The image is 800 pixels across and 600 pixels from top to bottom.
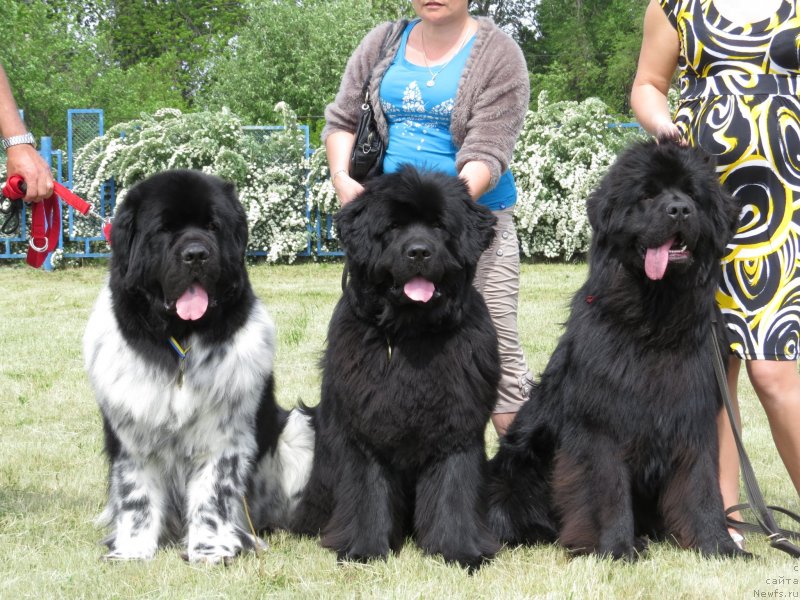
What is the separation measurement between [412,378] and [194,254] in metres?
0.91

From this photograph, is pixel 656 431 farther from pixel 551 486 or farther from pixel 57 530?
pixel 57 530

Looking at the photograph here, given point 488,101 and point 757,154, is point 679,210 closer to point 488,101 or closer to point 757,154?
point 757,154

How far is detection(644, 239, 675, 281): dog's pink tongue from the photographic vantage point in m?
2.91

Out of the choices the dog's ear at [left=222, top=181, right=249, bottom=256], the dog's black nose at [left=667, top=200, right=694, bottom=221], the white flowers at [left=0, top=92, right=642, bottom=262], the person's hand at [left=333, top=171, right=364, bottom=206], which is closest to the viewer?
the dog's black nose at [left=667, top=200, right=694, bottom=221]

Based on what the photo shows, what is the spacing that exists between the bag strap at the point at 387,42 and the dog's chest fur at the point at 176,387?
121cm

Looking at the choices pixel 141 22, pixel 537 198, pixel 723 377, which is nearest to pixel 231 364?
pixel 723 377

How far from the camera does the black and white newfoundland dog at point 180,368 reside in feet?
10.2

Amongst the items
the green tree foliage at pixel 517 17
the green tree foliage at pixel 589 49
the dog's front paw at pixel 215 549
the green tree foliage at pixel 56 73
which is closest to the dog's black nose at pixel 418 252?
the dog's front paw at pixel 215 549

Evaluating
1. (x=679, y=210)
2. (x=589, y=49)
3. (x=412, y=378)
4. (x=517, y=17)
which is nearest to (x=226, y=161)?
(x=412, y=378)

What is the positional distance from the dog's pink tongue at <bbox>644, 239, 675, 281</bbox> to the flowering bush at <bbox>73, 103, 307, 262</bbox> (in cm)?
1063

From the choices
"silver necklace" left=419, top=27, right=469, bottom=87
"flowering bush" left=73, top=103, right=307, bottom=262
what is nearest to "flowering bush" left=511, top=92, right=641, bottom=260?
"flowering bush" left=73, top=103, right=307, bottom=262

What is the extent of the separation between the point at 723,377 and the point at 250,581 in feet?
6.05

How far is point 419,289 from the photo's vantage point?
3.06 meters

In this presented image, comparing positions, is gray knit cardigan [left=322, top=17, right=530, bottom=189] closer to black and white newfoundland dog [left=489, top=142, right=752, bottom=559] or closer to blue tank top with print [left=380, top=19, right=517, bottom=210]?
blue tank top with print [left=380, top=19, right=517, bottom=210]
